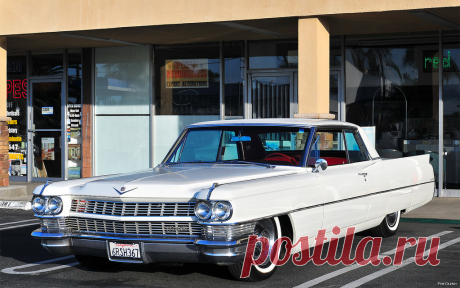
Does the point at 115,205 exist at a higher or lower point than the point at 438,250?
higher

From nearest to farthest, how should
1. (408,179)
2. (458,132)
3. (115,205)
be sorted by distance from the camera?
1. (115,205)
2. (408,179)
3. (458,132)

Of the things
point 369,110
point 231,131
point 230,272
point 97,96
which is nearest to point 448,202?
point 369,110

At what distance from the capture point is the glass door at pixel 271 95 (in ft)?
47.1

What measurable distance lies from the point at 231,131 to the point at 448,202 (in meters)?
6.71

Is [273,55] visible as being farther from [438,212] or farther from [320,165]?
[320,165]

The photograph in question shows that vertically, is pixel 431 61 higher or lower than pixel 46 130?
higher

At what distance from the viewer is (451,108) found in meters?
13.1

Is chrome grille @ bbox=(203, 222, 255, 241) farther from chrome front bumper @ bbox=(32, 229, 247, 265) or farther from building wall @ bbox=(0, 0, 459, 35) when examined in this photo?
building wall @ bbox=(0, 0, 459, 35)

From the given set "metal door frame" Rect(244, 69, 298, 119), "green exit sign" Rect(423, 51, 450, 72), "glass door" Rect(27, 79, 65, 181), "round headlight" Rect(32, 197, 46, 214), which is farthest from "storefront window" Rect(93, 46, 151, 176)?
"round headlight" Rect(32, 197, 46, 214)

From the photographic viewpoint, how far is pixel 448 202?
12.2 meters

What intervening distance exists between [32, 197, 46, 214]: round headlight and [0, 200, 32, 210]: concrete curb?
256 inches

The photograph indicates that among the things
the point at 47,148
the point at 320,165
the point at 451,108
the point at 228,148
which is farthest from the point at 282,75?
the point at 320,165

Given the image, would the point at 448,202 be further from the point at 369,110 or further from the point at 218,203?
the point at 218,203

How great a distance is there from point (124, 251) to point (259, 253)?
119 centimetres
